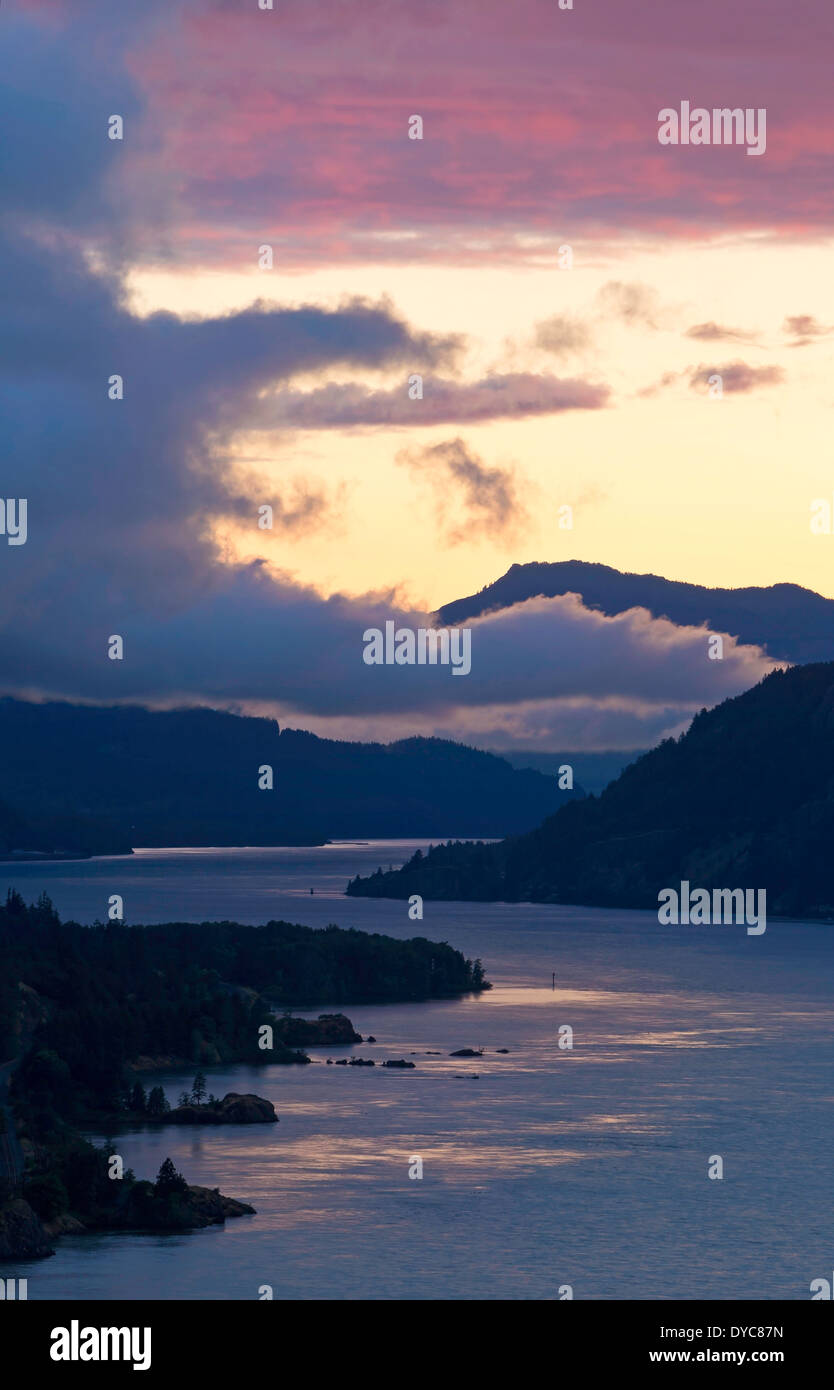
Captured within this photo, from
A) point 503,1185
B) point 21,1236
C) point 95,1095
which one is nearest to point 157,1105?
point 95,1095

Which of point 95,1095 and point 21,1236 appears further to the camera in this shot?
point 95,1095

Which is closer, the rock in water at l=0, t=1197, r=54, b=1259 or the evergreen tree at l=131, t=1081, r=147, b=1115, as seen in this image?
the rock in water at l=0, t=1197, r=54, b=1259

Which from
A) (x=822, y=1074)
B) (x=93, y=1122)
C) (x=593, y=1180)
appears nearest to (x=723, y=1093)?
(x=822, y=1074)

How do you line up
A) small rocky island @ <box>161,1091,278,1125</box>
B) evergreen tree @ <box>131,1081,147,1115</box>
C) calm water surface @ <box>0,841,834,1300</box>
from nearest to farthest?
calm water surface @ <box>0,841,834,1300</box>, small rocky island @ <box>161,1091,278,1125</box>, evergreen tree @ <box>131,1081,147,1115</box>

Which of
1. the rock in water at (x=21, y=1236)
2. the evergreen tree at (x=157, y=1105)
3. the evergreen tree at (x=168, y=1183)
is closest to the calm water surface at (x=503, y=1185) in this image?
the rock in water at (x=21, y=1236)

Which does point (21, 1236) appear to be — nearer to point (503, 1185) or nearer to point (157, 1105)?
point (503, 1185)

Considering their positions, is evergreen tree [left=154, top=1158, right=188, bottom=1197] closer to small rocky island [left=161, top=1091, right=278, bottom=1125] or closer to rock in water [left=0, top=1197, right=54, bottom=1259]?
rock in water [left=0, top=1197, right=54, bottom=1259]

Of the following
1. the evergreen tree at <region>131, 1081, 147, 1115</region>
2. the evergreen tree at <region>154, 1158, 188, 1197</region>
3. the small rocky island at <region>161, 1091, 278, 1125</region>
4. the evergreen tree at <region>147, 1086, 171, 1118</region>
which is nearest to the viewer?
the evergreen tree at <region>154, 1158, 188, 1197</region>

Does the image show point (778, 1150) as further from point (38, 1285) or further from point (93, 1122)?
point (38, 1285)

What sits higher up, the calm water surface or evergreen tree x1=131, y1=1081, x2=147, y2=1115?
evergreen tree x1=131, y1=1081, x2=147, y2=1115

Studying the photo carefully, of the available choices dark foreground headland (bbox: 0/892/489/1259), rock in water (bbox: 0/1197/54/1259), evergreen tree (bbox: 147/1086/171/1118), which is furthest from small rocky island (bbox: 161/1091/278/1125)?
rock in water (bbox: 0/1197/54/1259)

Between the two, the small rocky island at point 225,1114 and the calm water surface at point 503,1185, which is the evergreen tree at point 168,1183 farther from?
the small rocky island at point 225,1114
